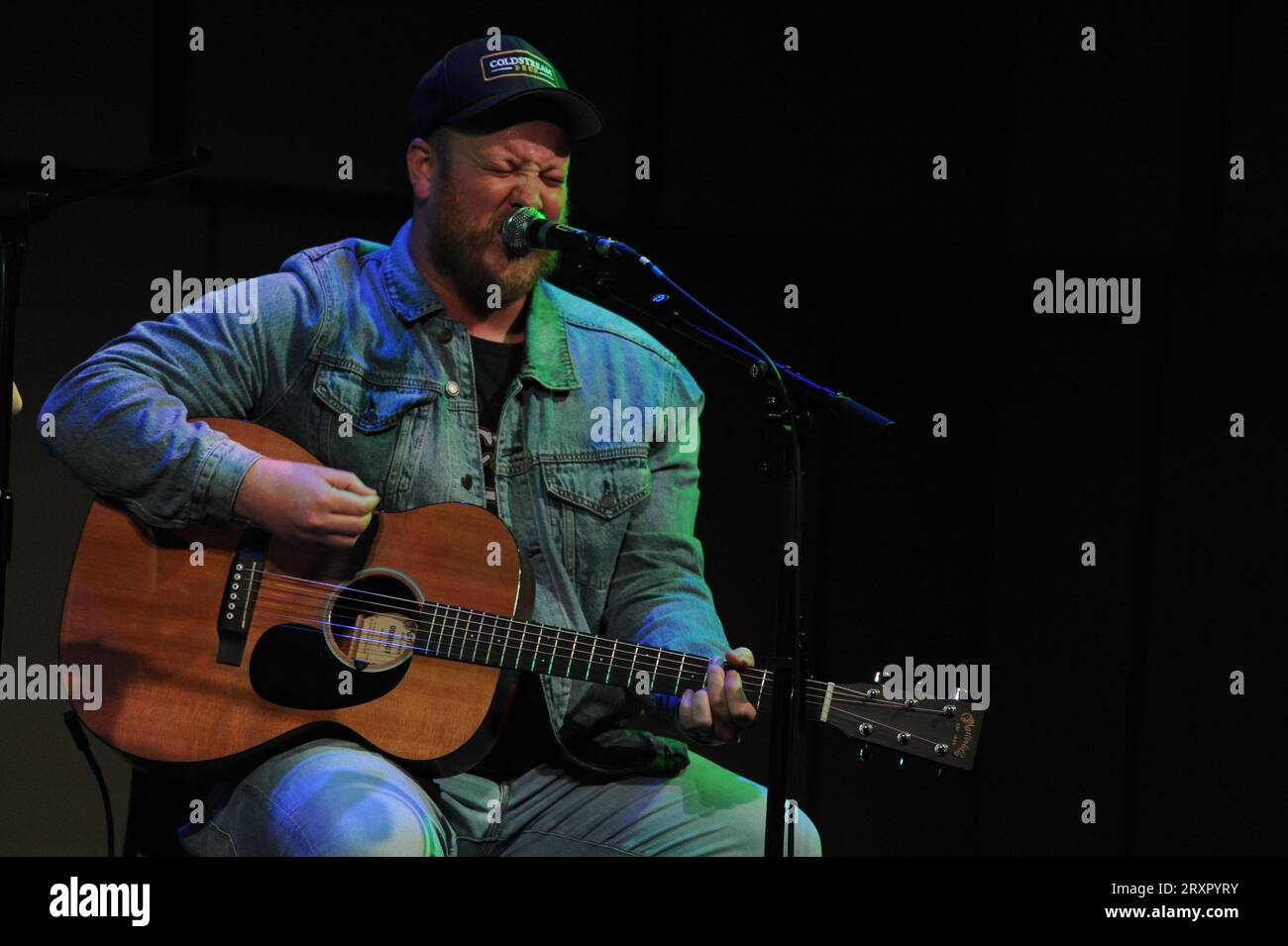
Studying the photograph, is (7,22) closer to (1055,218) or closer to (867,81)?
(867,81)

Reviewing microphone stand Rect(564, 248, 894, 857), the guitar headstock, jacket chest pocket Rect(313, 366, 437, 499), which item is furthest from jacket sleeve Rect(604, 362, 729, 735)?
jacket chest pocket Rect(313, 366, 437, 499)

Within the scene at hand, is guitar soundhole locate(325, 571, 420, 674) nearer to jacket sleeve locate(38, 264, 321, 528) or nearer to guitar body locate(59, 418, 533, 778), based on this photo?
guitar body locate(59, 418, 533, 778)

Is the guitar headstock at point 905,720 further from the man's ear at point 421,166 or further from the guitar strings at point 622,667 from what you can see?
the man's ear at point 421,166

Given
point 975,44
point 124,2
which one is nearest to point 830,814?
point 975,44

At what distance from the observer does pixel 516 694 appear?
285 cm

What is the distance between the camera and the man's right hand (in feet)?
8.76

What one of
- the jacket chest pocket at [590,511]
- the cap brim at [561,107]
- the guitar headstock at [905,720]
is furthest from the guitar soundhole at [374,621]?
the cap brim at [561,107]

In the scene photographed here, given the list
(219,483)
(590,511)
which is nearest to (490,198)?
(590,511)

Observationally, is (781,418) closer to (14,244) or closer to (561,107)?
(561,107)

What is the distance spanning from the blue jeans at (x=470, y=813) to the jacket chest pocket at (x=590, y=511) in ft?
1.42

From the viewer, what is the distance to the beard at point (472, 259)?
3014 mm

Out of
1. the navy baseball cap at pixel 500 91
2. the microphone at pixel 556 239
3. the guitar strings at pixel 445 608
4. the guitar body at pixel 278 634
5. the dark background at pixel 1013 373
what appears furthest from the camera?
the dark background at pixel 1013 373

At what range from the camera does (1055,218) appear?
392 centimetres

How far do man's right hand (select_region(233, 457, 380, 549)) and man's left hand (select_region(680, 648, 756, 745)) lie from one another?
0.74 m
